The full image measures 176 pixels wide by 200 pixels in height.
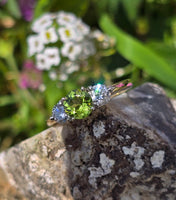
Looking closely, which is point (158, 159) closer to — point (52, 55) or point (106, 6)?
point (52, 55)

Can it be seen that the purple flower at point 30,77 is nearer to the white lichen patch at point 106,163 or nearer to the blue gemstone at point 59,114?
the blue gemstone at point 59,114

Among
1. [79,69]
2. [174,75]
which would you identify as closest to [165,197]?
[174,75]

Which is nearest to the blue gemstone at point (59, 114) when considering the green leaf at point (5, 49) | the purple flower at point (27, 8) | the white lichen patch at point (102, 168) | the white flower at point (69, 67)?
the white lichen patch at point (102, 168)

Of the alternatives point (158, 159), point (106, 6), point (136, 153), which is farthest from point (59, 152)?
point (106, 6)

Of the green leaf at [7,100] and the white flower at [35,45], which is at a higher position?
the white flower at [35,45]

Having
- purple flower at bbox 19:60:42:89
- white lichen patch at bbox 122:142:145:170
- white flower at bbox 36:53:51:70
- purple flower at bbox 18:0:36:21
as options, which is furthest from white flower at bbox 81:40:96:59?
white lichen patch at bbox 122:142:145:170

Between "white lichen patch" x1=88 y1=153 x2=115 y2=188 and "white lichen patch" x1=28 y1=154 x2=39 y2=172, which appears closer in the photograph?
"white lichen patch" x1=88 y1=153 x2=115 y2=188

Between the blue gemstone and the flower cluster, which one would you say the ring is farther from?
the flower cluster
